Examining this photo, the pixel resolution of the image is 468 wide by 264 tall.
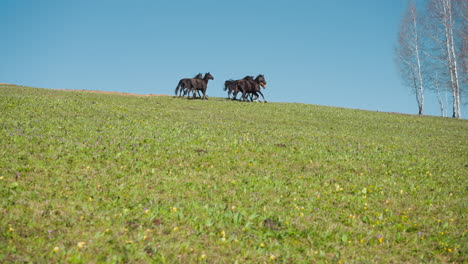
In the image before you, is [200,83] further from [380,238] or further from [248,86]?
[380,238]

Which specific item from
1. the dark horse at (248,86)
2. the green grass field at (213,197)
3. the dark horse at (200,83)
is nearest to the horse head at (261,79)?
the dark horse at (248,86)

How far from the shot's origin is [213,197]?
10.8 metres

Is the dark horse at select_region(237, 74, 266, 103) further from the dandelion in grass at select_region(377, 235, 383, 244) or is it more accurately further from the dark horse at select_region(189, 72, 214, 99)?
the dandelion in grass at select_region(377, 235, 383, 244)

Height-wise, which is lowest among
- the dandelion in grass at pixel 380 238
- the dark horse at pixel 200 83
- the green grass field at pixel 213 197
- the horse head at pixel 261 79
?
the dandelion in grass at pixel 380 238

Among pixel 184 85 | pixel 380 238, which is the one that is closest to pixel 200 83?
pixel 184 85

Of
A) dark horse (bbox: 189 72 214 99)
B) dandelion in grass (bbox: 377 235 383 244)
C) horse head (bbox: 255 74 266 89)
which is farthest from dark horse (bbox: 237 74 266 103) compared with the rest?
dandelion in grass (bbox: 377 235 383 244)

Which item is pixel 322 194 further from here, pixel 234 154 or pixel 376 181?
pixel 234 154

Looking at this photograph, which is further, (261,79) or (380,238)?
(261,79)

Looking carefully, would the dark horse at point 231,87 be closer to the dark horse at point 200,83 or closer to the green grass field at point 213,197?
the dark horse at point 200,83

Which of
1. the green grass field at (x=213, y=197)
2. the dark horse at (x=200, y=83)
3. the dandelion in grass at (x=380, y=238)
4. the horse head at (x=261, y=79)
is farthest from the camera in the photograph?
the horse head at (x=261, y=79)

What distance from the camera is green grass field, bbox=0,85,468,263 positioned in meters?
7.69

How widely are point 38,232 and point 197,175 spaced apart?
5.81 meters

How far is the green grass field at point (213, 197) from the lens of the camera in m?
7.69

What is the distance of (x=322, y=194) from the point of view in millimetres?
11961
